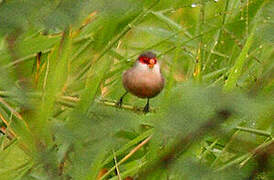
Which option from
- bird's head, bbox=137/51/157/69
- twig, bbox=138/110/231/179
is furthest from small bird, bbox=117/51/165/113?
twig, bbox=138/110/231/179

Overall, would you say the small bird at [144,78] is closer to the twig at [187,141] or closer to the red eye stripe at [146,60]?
the red eye stripe at [146,60]

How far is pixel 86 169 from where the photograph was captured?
68 centimetres

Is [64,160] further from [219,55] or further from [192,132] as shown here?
[219,55]

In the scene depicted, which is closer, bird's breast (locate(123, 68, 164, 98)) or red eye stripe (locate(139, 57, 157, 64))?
bird's breast (locate(123, 68, 164, 98))

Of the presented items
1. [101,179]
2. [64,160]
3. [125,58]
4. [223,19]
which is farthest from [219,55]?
[64,160]

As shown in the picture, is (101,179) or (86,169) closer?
(86,169)

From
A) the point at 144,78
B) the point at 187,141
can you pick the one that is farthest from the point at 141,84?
the point at 187,141

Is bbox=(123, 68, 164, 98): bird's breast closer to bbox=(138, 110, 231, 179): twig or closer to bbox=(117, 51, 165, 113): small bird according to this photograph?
bbox=(117, 51, 165, 113): small bird

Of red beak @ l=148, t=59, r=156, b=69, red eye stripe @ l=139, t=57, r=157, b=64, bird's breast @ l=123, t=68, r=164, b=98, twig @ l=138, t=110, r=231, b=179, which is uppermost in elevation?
twig @ l=138, t=110, r=231, b=179

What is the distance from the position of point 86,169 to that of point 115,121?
0.06m

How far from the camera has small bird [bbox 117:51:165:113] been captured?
2438mm

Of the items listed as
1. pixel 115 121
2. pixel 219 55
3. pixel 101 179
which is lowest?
pixel 101 179

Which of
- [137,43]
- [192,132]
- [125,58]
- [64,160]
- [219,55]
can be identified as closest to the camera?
[192,132]

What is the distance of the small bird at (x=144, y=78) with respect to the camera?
2438 millimetres
